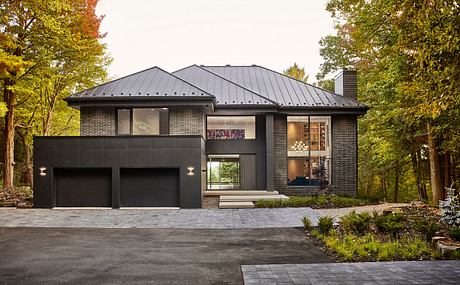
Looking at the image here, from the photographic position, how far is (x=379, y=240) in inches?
407

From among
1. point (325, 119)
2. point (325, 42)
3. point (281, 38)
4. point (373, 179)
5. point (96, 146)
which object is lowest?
point (373, 179)

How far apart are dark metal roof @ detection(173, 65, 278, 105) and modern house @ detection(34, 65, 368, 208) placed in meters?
0.06

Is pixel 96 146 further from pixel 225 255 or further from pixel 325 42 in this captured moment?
pixel 325 42

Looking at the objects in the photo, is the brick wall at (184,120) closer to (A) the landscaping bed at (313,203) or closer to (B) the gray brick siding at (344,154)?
(A) the landscaping bed at (313,203)

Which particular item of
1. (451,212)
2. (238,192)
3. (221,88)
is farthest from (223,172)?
(451,212)

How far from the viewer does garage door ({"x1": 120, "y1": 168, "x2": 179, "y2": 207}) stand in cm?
1880

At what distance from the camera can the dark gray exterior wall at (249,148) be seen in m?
23.0

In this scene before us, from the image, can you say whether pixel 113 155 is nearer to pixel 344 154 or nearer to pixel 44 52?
pixel 44 52

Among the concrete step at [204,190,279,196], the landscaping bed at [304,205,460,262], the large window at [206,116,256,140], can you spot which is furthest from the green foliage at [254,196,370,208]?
the large window at [206,116,256,140]

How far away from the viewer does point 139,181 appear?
18922 millimetres

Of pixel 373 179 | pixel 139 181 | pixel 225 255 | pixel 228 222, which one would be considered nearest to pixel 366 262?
pixel 225 255

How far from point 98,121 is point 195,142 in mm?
5911

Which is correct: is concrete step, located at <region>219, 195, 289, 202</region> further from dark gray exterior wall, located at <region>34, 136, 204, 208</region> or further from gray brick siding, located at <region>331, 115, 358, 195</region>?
gray brick siding, located at <region>331, 115, 358, 195</region>

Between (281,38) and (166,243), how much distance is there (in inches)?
1775
